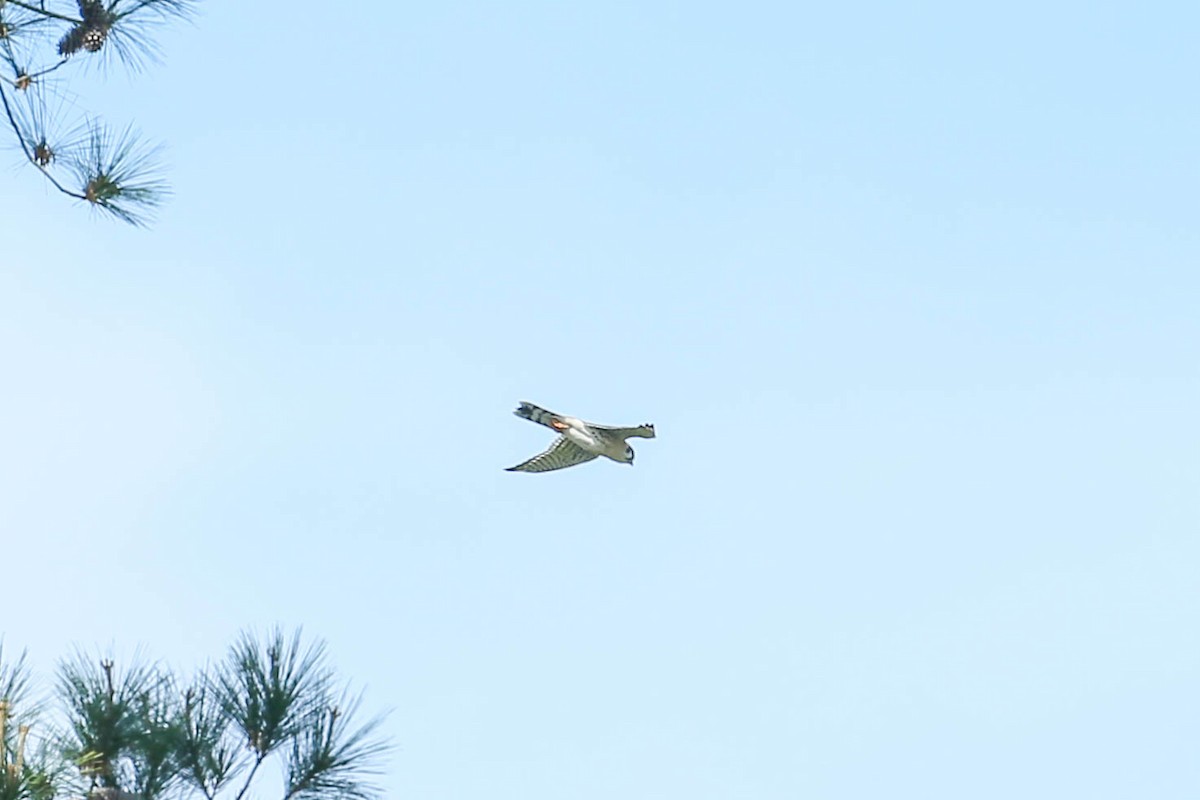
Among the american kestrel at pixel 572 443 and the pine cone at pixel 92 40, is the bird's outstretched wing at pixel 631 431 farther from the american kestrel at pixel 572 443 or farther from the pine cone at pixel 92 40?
the pine cone at pixel 92 40

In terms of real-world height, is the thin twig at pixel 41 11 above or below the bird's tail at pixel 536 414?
below

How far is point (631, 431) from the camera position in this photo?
1526 cm

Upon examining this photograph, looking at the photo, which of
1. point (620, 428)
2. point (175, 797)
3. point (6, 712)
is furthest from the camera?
point (620, 428)

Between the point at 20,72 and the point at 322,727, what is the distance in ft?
10.4

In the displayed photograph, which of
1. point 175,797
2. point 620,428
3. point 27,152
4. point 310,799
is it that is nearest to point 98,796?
point 175,797

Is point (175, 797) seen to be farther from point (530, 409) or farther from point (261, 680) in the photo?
point (530, 409)

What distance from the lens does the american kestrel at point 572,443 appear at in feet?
51.5

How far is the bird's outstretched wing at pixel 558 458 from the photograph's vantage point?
16.1 meters

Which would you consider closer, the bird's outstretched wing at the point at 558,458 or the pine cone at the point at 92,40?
the pine cone at the point at 92,40

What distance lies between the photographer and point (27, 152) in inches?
373

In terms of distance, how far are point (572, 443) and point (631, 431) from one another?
87 cm

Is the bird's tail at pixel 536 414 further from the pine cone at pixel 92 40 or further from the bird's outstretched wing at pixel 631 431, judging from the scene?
the pine cone at pixel 92 40

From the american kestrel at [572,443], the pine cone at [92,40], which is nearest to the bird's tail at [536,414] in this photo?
the american kestrel at [572,443]

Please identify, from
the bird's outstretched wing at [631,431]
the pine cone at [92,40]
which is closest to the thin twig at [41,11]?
the pine cone at [92,40]
